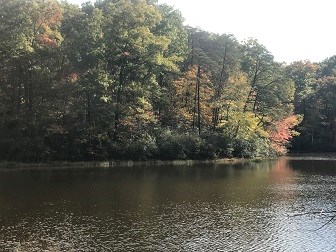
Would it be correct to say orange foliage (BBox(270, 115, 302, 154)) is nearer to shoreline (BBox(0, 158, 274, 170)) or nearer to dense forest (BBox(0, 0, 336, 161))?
dense forest (BBox(0, 0, 336, 161))

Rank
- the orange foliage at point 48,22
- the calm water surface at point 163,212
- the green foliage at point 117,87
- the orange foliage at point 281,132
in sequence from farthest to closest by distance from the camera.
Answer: the orange foliage at point 281,132 → the orange foliage at point 48,22 → the green foliage at point 117,87 → the calm water surface at point 163,212

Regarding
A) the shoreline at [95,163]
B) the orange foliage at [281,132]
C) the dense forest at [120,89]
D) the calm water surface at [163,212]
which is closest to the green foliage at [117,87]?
the dense forest at [120,89]

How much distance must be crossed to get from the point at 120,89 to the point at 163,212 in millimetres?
26303

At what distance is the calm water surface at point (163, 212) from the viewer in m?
15.6

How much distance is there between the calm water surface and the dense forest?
26.3ft

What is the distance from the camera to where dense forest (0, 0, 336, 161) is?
4184 centimetres

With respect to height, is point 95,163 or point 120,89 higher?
point 120,89

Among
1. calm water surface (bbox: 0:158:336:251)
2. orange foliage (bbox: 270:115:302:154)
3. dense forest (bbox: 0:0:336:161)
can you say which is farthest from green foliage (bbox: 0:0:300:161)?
calm water surface (bbox: 0:158:336:251)

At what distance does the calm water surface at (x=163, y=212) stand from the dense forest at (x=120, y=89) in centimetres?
802

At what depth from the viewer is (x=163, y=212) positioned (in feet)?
68.3

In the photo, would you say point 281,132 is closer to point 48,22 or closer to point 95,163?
point 95,163

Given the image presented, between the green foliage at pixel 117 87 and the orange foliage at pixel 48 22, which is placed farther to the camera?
the orange foliage at pixel 48 22

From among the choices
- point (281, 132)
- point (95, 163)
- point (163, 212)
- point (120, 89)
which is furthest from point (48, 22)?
point (281, 132)

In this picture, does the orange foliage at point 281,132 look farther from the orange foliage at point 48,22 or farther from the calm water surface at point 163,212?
the orange foliage at point 48,22
